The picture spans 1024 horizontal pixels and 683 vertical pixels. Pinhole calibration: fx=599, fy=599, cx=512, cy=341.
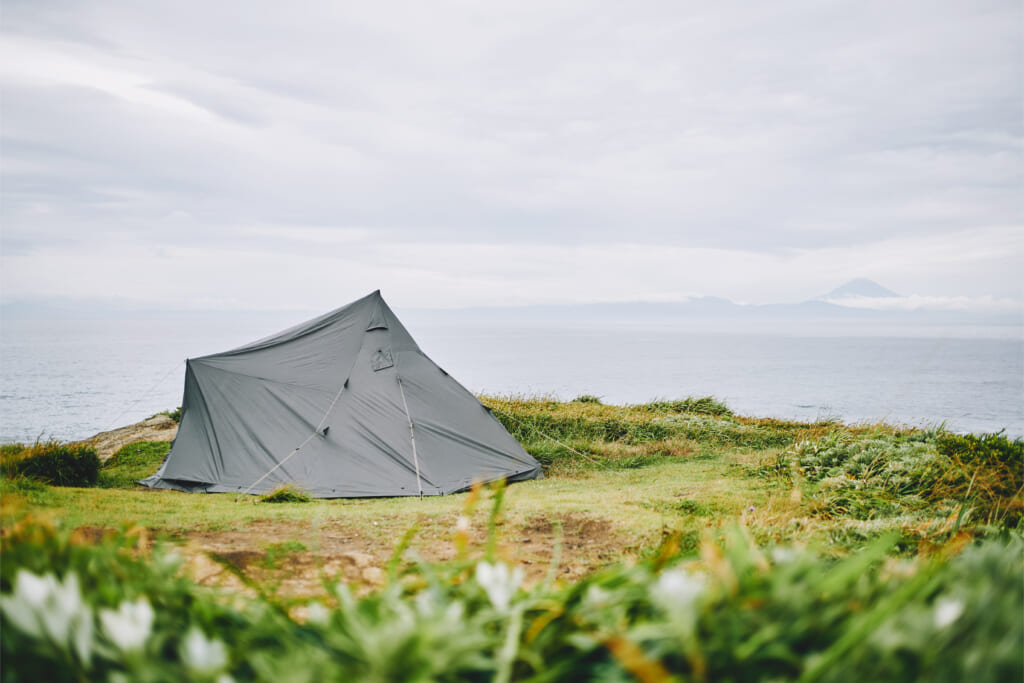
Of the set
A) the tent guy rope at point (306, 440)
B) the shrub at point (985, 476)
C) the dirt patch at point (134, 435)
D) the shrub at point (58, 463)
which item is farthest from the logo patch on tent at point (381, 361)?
the shrub at point (985, 476)

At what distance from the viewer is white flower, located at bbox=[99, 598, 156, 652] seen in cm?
119

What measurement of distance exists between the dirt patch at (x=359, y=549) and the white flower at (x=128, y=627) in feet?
5.32

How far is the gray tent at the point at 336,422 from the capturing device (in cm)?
877

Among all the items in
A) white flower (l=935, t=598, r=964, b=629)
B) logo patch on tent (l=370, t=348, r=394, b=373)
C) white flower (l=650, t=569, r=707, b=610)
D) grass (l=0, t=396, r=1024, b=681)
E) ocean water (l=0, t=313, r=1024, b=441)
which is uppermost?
logo patch on tent (l=370, t=348, r=394, b=373)

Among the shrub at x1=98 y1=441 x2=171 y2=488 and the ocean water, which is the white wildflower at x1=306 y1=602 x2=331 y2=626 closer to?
the shrub at x1=98 y1=441 x2=171 y2=488

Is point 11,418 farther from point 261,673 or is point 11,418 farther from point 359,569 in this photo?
point 261,673

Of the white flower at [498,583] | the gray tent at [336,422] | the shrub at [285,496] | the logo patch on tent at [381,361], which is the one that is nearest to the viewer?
the white flower at [498,583]

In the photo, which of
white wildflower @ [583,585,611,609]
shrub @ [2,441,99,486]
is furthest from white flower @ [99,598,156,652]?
shrub @ [2,441,99,486]

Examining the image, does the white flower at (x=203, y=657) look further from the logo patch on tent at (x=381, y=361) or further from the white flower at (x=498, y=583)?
the logo patch on tent at (x=381, y=361)

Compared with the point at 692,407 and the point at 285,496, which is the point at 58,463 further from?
the point at 692,407

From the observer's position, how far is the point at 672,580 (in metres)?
1.23

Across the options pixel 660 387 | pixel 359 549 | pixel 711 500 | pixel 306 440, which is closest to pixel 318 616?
pixel 359 549

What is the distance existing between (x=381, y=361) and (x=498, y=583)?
8.54 meters

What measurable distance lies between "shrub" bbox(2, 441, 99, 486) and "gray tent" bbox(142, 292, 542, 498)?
3.03 feet
